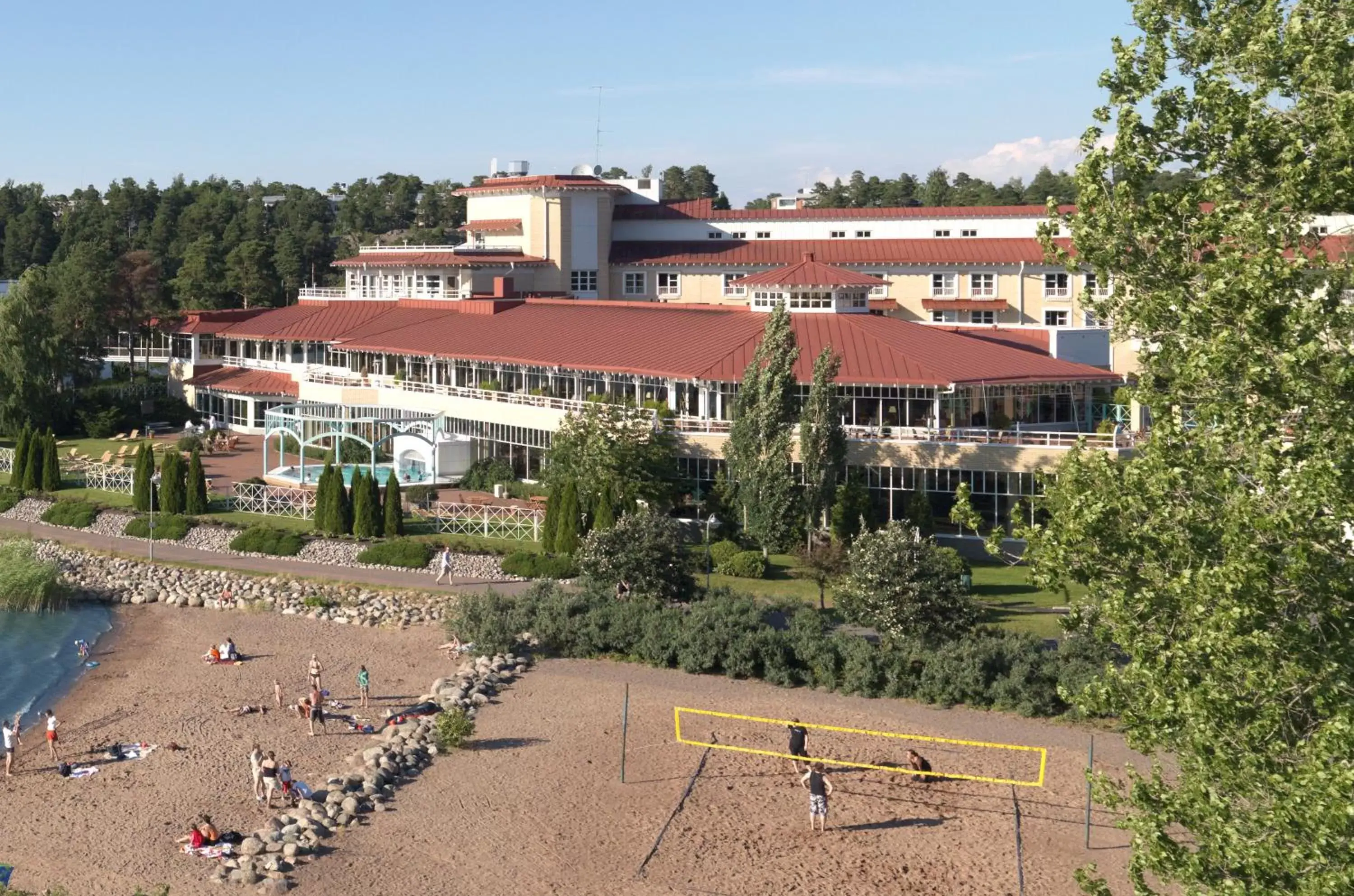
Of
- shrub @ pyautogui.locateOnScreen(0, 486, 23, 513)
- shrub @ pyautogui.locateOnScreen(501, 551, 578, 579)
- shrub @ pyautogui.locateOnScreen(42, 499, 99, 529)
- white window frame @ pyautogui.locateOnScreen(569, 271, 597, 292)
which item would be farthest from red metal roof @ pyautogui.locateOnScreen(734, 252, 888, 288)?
shrub @ pyautogui.locateOnScreen(0, 486, 23, 513)

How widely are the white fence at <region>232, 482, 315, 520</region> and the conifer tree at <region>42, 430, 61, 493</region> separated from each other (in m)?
8.49

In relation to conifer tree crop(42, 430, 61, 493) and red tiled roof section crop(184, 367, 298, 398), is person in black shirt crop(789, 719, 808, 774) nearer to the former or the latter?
conifer tree crop(42, 430, 61, 493)

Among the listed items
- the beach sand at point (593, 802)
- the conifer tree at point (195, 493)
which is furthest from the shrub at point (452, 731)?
the conifer tree at point (195, 493)

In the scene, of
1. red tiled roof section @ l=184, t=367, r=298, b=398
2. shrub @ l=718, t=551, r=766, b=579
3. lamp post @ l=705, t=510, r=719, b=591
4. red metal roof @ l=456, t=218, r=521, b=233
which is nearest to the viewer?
lamp post @ l=705, t=510, r=719, b=591

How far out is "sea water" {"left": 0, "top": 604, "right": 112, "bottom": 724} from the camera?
1492 inches

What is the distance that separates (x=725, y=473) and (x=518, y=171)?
45.3 meters

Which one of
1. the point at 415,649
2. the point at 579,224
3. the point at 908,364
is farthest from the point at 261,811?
the point at 579,224

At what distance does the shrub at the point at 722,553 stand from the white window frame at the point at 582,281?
39.6 m

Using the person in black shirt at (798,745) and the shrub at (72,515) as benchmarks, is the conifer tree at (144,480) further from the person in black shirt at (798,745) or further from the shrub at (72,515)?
the person in black shirt at (798,745)

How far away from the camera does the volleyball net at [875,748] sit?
1185 inches

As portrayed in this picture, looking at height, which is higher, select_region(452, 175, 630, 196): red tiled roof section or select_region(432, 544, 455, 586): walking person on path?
select_region(452, 175, 630, 196): red tiled roof section

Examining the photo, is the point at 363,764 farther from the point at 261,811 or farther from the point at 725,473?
the point at 725,473

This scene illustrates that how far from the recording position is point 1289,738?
52.9ft

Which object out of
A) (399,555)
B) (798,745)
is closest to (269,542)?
(399,555)
